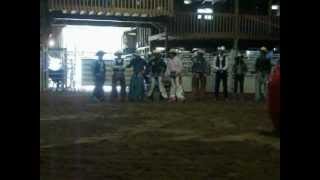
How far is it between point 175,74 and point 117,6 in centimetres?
883

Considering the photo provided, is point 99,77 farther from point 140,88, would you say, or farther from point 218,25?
point 218,25

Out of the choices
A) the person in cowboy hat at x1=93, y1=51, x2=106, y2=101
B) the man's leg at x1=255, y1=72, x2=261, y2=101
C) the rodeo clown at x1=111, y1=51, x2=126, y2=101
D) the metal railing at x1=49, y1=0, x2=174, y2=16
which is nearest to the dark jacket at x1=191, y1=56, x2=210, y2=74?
the man's leg at x1=255, y1=72, x2=261, y2=101

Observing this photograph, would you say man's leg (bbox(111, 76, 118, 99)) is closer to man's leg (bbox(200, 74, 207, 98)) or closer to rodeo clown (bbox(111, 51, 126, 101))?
rodeo clown (bbox(111, 51, 126, 101))

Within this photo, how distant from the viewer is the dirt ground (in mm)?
6898

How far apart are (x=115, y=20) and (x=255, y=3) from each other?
9.61 metres

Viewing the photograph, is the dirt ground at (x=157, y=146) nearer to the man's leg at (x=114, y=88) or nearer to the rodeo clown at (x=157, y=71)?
the man's leg at (x=114, y=88)

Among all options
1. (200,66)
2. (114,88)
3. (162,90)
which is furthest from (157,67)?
(200,66)

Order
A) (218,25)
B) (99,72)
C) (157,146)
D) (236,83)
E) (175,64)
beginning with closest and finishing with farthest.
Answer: (157,146) → (99,72) → (175,64) → (236,83) → (218,25)

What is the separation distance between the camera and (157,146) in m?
9.25

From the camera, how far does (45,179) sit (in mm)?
6324

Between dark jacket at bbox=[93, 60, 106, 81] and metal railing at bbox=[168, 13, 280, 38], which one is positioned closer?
dark jacket at bbox=[93, 60, 106, 81]

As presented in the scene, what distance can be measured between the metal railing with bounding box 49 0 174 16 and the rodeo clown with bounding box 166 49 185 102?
26.2 ft

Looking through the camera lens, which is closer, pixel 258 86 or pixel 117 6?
pixel 258 86
